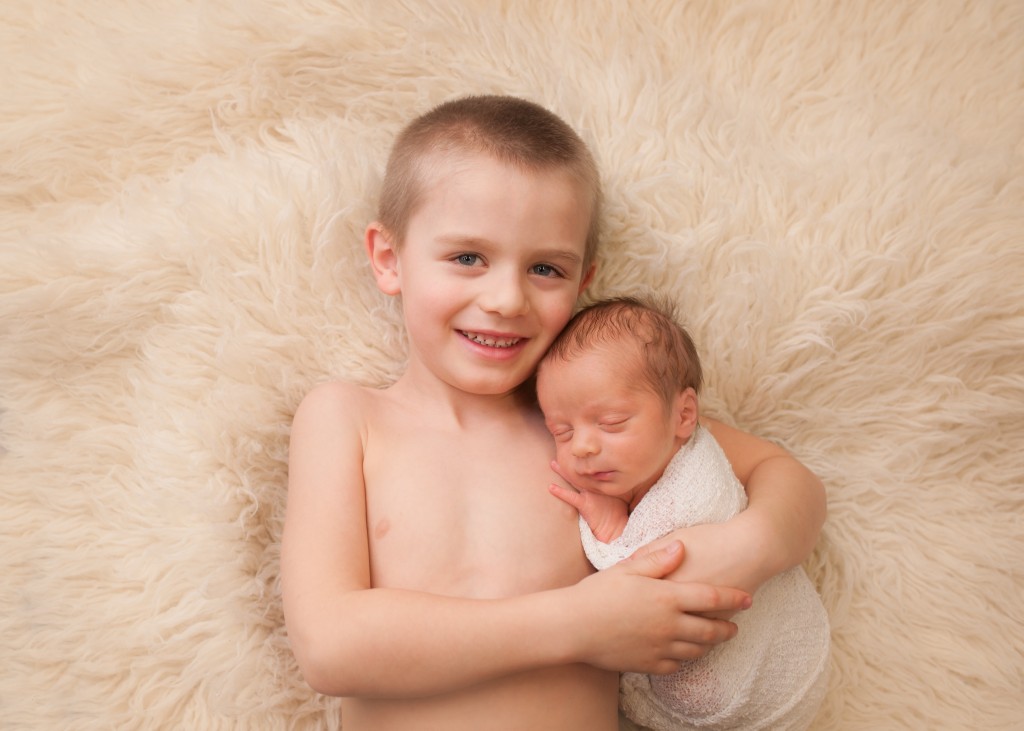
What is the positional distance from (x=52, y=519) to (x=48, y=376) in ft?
0.86

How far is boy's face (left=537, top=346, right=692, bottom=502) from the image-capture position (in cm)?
151

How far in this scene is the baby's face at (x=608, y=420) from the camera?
1.51m

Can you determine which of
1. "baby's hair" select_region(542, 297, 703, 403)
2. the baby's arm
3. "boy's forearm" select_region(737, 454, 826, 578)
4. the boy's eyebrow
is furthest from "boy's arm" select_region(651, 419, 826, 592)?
the boy's eyebrow

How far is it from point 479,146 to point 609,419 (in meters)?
0.52

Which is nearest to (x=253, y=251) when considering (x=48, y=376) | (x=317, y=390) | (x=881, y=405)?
(x=317, y=390)

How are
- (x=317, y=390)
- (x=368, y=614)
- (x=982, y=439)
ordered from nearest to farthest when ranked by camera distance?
1. (x=368, y=614)
2. (x=317, y=390)
3. (x=982, y=439)

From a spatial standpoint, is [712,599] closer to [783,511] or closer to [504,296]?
[783,511]

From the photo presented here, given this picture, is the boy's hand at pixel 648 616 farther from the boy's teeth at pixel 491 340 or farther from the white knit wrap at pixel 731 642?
the boy's teeth at pixel 491 340

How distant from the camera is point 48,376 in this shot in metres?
1.70

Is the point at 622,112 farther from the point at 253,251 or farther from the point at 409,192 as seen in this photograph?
the point at 253,251

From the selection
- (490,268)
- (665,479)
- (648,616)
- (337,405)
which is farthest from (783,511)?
(337,405)

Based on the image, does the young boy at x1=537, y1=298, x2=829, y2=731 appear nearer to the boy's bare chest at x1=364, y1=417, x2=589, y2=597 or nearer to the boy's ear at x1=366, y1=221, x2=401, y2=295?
the boy's bare chest at x1=364, y1=417, x2=589, y2=597

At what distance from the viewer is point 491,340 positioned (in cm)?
161

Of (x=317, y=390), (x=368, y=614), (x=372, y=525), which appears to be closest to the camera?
(x=368, y=614)
